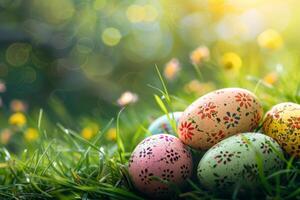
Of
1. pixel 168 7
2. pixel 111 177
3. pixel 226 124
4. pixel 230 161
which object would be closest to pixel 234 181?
pixel 230 161

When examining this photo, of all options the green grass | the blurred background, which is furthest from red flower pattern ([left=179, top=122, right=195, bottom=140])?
the blurred background

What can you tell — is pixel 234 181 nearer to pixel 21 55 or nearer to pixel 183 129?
pixel 183 129

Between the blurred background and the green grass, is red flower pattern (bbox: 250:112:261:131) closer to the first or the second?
the green grass

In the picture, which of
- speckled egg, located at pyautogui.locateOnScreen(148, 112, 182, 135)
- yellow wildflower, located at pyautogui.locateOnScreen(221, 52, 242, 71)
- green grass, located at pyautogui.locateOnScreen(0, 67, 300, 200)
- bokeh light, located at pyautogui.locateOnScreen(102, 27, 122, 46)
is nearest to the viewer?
green grass, located at pyautogui.locateOnScreen(0, 67, 300, 200)

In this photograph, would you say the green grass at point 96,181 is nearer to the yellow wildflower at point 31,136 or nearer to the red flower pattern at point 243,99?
the red flower pattern at point 243,99

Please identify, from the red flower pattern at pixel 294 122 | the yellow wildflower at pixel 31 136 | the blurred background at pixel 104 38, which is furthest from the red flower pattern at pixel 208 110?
the blurred background at pixel 104 38
